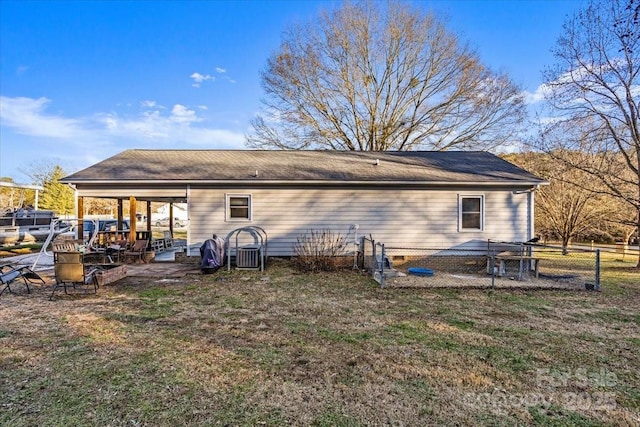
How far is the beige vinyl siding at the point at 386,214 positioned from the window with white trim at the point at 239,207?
193 mm

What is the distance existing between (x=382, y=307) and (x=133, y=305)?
4277mm

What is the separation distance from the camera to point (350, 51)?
19.4 m

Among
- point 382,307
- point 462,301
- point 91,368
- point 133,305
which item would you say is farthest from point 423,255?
point 91,368

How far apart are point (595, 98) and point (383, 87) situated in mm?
10628

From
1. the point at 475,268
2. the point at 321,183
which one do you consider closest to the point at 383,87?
the point at 321,183

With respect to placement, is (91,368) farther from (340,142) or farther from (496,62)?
(496,62)

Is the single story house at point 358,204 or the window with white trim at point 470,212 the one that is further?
the window with white trim at point 470,212

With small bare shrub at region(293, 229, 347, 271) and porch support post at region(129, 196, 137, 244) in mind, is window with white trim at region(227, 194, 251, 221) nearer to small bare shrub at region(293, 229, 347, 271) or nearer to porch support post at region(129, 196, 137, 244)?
small bare shrub at region(293, 229, 347, 271)

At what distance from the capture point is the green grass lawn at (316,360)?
2836 mm

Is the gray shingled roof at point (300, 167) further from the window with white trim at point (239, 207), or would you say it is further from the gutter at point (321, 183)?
the window with white trim at point (239, 207)

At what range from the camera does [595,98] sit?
465 inches

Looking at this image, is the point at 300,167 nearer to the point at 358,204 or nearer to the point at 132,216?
the point at 358,204

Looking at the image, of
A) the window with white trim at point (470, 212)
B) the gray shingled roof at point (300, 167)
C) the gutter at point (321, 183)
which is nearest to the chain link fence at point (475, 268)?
the window with white trim at point (470, 212)

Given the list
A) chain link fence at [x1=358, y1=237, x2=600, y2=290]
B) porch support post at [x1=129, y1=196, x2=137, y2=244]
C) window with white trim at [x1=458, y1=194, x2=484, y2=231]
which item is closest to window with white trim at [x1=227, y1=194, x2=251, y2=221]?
porch support post at [x1=129, y1=196, x2=137, y2=244]
